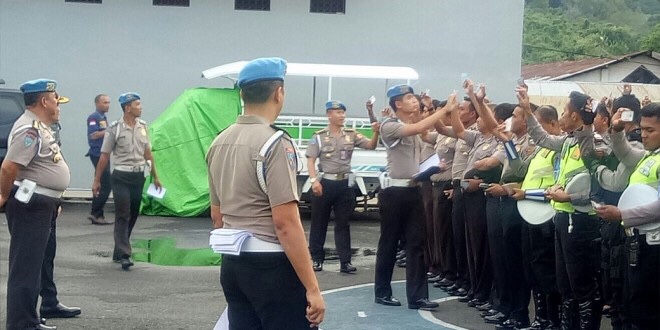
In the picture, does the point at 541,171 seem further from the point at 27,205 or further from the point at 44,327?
the point at 44,327

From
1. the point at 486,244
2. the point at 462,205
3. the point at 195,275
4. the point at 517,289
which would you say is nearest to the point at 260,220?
the point at 517,289

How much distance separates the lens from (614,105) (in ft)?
24.7

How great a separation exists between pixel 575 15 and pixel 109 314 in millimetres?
58722

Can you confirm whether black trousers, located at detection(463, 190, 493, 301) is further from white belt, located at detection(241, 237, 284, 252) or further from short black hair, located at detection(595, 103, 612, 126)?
white belt, located at detection(241, 237, 284, 252)

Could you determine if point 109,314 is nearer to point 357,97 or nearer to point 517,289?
point 517,289

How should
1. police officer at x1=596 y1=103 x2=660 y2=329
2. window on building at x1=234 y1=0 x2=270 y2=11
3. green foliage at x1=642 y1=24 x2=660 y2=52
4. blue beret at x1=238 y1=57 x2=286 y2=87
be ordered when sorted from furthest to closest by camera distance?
1. green foliage at x1=642 y1=24 x2=660 y2=52
2. window on building at x1=234 y1=0 x2=270 y2=11
3. police officer at x1=596 y1=103 x2=660 y2=329
4. blue beret at x1=238 y1=57 x2=286 y2=87

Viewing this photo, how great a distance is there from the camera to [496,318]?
→ 8.80 m

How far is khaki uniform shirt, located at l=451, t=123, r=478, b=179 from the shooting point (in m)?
10.1

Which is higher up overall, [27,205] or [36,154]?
[36,154]

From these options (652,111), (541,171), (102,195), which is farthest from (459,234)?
(102,195)

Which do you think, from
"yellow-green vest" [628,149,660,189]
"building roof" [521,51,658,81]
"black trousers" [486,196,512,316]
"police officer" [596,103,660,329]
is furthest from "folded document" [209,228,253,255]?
"building roof" [521,51,658,81]

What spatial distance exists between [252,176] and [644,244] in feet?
9.94

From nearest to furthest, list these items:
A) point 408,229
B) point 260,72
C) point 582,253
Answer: point 260,72 < point 582,253 < point 408,229

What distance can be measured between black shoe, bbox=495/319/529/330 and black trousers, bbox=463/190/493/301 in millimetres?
851
